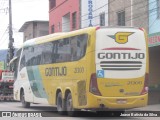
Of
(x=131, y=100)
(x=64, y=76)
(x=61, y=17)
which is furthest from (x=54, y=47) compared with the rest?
(x=61, y=17)

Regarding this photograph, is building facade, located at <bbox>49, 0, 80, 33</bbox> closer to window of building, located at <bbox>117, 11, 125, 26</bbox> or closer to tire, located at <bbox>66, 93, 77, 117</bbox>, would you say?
window of building, located at <bbox>117, 11, 125, 26</bbox>

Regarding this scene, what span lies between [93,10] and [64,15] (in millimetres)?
7734

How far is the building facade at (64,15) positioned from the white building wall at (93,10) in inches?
34.6

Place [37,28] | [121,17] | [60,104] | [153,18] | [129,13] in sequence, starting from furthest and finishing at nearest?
[37,28] → [121,17] → [129,13] → [153,18] → [60,104]

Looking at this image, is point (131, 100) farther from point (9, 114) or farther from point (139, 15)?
point (139, 15)

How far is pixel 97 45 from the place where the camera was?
653 inches

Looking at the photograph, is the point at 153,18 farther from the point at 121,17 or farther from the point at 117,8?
the point at 117,8

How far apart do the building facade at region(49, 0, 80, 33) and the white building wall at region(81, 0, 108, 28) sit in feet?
2.89

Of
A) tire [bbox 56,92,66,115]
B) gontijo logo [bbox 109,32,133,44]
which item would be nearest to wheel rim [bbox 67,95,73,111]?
tire [bbox 56,92,66,115]

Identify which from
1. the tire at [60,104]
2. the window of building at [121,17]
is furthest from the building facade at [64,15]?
the tire at [60,104]

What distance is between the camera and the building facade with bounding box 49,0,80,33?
131ft

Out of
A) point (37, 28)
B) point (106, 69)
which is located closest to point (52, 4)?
point (37, 28)

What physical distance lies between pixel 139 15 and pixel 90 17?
7.76 m

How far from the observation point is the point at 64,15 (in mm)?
43375
